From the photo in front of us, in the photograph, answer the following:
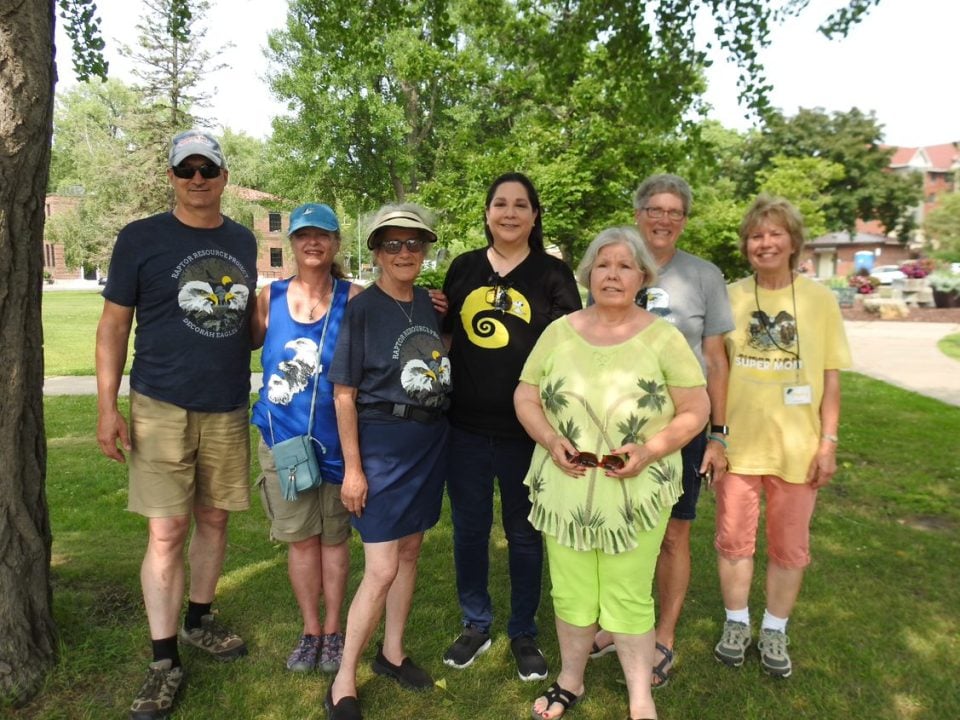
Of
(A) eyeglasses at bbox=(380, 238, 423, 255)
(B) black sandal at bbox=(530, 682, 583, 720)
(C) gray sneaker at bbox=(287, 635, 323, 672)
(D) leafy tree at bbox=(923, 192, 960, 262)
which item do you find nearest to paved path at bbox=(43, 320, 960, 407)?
(C) gray sneaker at bbox=(287, 635, 323, 672)

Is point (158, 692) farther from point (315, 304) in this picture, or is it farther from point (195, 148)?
point (195, 148)

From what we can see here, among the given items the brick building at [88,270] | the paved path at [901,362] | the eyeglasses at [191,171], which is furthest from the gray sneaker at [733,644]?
the brick building at [88,270]

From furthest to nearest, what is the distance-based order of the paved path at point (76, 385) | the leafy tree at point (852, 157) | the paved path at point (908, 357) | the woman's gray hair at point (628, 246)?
the leafy tree at point (852, 157) < the paved path at point (908, 357) < the paved path at point (76, 385) < the woman's gray hair at point (628, 246)

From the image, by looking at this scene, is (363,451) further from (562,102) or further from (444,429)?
(562,102)

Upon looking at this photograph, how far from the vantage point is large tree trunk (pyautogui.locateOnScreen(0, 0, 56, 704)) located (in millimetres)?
2701

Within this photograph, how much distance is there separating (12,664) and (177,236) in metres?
1.83

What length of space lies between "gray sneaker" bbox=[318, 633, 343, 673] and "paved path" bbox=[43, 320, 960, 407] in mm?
3964

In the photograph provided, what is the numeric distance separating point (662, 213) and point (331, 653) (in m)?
2.41

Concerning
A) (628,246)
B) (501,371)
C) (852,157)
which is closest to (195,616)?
(501,371)

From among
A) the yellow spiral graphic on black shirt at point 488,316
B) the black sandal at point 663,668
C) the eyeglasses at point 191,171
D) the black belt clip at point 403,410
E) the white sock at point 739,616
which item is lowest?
the black sandal at point 663,668

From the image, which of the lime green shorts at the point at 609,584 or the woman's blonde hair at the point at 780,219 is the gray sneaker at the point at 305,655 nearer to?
the lime green shorts at the point at 609,584

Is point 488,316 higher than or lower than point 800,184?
lower

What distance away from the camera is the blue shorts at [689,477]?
3.04 meters

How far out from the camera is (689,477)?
307cm
